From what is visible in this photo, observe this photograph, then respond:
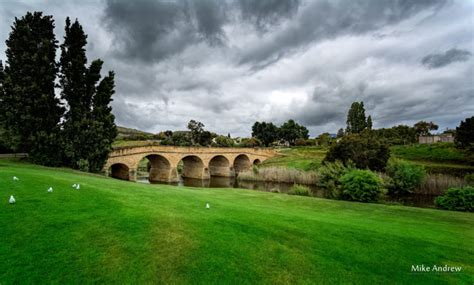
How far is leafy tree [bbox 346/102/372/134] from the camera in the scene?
280ft

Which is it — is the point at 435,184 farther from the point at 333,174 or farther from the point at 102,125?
the point at 102,125

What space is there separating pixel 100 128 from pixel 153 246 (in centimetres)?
2595

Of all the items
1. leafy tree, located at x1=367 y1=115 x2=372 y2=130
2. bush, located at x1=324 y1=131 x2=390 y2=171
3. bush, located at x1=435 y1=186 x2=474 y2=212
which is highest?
leafy tree, located at x1=367 y1=115 x2=372 y2=130

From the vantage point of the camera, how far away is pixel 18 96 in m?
24.7

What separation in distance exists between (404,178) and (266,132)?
92.0 m

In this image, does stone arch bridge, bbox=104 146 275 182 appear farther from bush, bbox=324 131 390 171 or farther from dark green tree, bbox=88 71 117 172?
bush, bbox=324 131 390 171

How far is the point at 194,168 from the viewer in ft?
200

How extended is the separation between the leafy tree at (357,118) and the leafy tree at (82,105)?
76.9 m

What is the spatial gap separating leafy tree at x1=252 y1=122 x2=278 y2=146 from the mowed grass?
11647 cm

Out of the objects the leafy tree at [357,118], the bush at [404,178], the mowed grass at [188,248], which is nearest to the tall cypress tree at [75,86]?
the mowed grass at [188,248]

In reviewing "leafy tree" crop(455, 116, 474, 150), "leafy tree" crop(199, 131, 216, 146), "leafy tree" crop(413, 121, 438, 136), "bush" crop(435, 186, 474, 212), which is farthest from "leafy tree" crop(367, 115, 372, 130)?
"bush" crop(435, 186, 474, 212)

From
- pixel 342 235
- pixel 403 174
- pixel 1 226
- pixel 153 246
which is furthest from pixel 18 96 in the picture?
pixel 403 174

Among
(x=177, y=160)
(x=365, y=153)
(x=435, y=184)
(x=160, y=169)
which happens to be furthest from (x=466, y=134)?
(x=160, y=169)

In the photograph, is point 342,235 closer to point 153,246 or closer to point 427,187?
point 153,246
